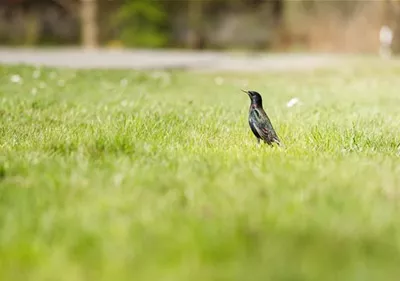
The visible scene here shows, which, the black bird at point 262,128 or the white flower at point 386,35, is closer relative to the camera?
the black bird at point 262,128

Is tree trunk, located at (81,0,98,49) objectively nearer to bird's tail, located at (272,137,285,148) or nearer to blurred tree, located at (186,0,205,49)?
blurred tree, located at (186,0,205,49)

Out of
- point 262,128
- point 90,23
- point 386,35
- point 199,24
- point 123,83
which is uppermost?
point 199,24

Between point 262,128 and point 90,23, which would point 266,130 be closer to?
point 262,128

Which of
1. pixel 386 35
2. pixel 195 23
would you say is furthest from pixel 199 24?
pixel 386 35

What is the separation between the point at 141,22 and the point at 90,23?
3.38 metres

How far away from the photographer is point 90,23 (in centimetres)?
2334

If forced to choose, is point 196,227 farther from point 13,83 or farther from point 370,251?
point 13,83

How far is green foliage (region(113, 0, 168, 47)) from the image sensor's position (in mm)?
25828

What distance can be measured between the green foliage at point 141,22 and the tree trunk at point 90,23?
229 centimetres

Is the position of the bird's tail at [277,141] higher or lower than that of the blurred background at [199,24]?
lower

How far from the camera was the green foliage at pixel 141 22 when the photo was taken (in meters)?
25.8

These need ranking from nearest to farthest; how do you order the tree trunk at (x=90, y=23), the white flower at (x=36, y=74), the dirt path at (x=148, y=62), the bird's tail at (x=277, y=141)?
the bird's tail at (x=277, y=141), the white flower at (x=36, y=74), the dirt path at (x=148, y=62), the tree trunk at (x=90, y=23)

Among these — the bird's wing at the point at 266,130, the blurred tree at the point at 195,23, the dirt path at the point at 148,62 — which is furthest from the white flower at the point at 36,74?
the blurred tree at the point at 195,23

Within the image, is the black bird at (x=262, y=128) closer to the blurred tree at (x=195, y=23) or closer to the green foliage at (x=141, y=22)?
the green foliage at (x=141, y=22)
